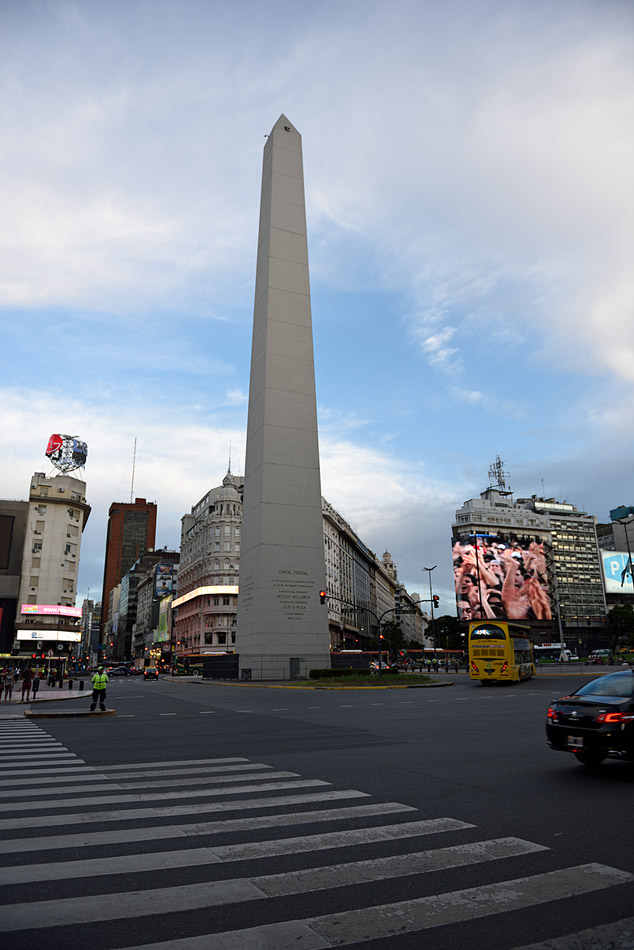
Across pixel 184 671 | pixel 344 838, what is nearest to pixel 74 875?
pixel 344 838

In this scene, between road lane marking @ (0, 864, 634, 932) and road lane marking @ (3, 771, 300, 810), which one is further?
road lane marking @ (3, 771, 300, 810)

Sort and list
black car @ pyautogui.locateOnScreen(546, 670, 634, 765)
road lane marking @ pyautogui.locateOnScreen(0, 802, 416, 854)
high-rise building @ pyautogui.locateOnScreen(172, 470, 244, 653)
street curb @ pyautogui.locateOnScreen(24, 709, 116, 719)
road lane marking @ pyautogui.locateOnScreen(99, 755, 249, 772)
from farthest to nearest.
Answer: high-rise building @ pyautogui.locateOnScreen(172, 470, 244, 653) → street curb @ pyautogui.locateOnScreen(24, 709, 116, 719) → road lane marking @ pyautogui.locateOnScreen(99, 755, 249, 772) → black car @ pyautogui.locateOnScreen(546, 670, 634, 765) → road lane marking @ pyautogui.locateOnScreen(0, 802, 416, 854)

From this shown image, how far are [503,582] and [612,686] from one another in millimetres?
136763

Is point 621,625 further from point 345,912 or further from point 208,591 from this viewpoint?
point 345,912

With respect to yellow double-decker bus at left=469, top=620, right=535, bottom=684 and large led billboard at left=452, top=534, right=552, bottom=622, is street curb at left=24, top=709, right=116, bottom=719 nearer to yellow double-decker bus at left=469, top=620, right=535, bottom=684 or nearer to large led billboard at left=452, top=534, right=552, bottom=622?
yellow double-decker bus at left=469, top=620, right=535, bottom=684

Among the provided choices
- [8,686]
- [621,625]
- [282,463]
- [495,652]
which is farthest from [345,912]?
[621,625]

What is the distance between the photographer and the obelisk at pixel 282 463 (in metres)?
46.5

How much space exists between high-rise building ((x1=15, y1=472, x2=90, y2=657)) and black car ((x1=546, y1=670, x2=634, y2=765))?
93.9 meters

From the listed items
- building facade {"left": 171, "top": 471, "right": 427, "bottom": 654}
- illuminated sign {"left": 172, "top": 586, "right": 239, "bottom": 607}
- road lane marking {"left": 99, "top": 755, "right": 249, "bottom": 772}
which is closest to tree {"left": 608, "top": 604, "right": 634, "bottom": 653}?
building facade {"left": 171, "top": 471, "right": 427, "bottom": 654}

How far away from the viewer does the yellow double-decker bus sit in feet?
125

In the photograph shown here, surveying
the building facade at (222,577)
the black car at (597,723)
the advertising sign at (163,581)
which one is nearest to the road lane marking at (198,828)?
the black car at (597,723)

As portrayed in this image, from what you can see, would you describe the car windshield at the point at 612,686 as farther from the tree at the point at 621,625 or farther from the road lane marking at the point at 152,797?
the tree at the point at 621,625

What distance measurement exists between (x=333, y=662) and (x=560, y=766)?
42.9 m

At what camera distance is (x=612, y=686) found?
1037 cm
